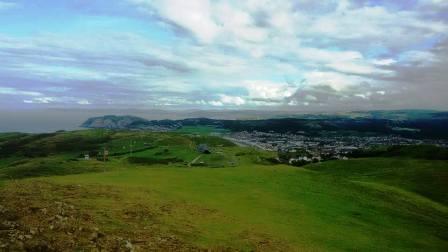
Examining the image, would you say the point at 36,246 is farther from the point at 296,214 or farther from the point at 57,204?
the point at 296,214

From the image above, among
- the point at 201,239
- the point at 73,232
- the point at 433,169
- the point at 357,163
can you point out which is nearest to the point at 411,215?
the point at 201,239

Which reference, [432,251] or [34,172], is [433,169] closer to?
[432,251]

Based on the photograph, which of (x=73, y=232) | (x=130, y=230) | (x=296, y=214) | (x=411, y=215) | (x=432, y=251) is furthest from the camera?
(x=411, y=215)

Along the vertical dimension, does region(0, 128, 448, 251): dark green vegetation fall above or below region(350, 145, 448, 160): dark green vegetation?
above

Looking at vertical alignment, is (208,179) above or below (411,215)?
above

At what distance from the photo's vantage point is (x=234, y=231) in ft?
94.3

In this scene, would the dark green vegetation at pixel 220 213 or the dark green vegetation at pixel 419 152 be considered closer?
the dark green vegetation at pixel 220 213

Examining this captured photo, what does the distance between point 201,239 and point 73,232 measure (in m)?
7.25

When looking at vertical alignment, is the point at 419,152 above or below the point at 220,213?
below

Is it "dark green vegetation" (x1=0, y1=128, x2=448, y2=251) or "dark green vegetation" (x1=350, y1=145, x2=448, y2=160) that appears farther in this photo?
"dark green vegetation" (x1=350, y1=145, x2=448, y2=160)

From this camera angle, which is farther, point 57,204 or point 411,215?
point 411,215

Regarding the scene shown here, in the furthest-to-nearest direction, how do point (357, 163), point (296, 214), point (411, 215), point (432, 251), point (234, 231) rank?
point (357, 163) < point (411, 215) < point (296, 214) < point (432, 251) < point (234, 231)

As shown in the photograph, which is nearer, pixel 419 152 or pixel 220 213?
pixel 220 213

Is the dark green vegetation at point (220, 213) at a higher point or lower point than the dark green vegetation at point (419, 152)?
higher
